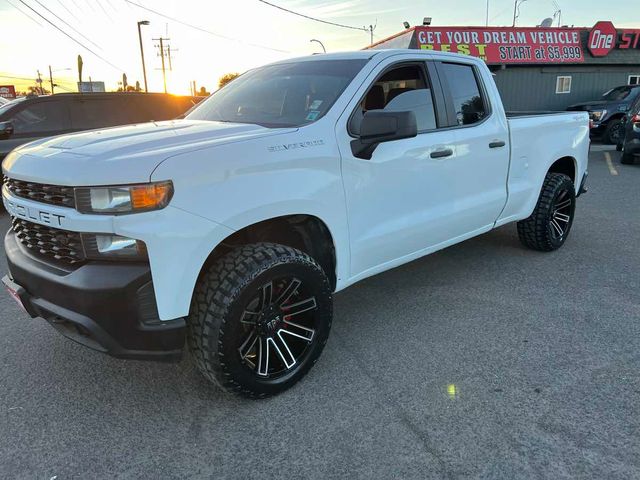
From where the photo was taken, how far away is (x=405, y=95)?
3.60 metres

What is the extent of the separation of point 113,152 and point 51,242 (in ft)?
1.85

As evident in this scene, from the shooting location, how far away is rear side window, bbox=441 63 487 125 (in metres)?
3.95

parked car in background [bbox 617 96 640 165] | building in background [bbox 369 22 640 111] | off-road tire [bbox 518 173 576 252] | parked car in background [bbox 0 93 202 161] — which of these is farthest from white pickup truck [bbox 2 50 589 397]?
building in background [bbox 369 22 640 111]

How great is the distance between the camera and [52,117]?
25.4 feet

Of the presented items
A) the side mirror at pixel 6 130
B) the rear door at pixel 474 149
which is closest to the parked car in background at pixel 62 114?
the side mirror at pixel 6 130

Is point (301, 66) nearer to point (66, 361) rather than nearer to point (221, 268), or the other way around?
point (221, 268)

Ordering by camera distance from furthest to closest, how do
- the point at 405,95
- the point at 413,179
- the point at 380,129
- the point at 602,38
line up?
the point at 602,38 < the point at 405,95 < the point at 413,179 < the point at 380,129

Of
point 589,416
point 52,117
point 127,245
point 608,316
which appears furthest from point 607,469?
point 52,117

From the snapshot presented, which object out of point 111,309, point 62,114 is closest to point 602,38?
point 62,114

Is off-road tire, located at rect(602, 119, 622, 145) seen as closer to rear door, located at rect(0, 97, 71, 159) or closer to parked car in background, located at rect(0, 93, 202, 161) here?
parked car in background, located at rect(0, 93, 202, 161)

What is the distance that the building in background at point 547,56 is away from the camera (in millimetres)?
21883

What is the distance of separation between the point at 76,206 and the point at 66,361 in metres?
1.43

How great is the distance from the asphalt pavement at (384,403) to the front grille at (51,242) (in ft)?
2.85

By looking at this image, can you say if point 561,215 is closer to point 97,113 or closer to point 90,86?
point 97,113
